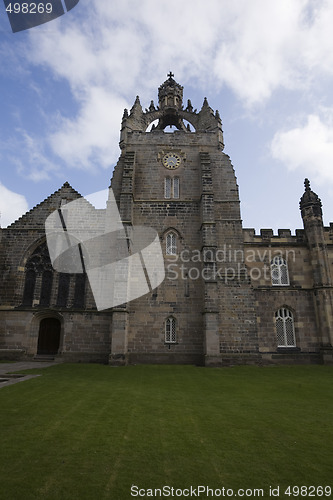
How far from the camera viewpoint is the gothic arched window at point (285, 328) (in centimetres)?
1859

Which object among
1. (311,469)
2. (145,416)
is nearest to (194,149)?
(145,416)

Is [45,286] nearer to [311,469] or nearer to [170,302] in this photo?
[170,302]

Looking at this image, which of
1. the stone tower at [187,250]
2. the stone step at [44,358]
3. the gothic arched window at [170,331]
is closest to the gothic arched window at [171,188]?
the stone tower at [187,250]

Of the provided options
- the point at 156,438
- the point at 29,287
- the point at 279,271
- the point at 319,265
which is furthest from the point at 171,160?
the point at 156,438

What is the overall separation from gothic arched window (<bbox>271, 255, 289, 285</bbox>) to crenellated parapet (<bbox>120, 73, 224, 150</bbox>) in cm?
1049

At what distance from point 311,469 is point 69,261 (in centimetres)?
1817

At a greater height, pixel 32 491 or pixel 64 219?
pixel 64 219

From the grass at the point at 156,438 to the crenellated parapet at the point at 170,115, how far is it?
63.8 feet

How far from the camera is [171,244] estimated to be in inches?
795

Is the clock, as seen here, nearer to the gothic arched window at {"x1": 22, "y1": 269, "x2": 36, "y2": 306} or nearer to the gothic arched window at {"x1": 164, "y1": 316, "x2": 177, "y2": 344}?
→ the gothic arched window at {"x1": 164, "y1": 316, "x2": 177, "y2": 344}

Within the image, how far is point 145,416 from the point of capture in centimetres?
696

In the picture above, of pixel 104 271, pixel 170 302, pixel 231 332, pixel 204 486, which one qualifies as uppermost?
pixel 104 271

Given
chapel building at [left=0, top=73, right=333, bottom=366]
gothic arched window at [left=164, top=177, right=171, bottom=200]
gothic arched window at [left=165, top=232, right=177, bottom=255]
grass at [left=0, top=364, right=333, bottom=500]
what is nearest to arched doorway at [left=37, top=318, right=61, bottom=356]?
chapel building at [left=0, top=73, right=333, bottom=366]

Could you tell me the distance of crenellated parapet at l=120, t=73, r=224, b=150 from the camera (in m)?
24.4
